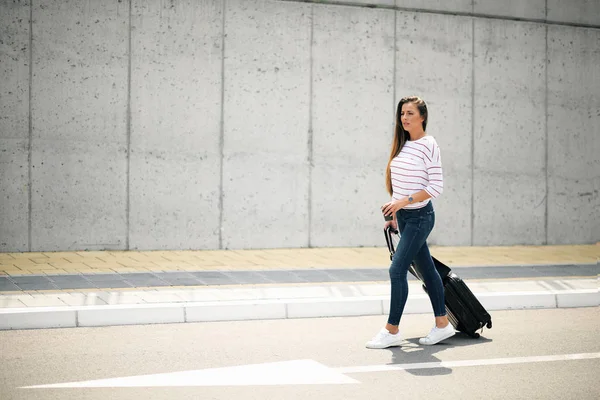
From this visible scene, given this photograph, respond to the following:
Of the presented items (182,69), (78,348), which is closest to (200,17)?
(182,69)

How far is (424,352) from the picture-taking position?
6.34 m

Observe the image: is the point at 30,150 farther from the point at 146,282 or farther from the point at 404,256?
the point at 404,256

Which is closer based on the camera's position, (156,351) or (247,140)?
(156,351)

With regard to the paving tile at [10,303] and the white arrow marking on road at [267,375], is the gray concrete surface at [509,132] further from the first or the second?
the paving tile at [10,303]

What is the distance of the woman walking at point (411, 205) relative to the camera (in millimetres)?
6297

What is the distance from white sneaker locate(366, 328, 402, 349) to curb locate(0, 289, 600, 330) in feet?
4.89

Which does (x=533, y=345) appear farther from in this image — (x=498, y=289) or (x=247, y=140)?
(x=247, y=140)

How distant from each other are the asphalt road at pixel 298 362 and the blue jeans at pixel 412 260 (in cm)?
36

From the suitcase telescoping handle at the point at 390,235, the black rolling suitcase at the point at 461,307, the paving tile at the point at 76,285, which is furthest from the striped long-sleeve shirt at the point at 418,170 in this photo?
the paving tile at the point at 76,285

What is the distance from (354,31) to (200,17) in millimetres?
2317

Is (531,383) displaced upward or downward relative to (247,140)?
downward

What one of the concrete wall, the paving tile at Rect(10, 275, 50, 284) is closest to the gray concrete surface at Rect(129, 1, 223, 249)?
the concrete wall

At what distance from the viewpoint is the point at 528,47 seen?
13711 millimetres

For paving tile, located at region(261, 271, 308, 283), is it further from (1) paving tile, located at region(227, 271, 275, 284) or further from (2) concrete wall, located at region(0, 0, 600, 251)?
(2) concrete wall, located at region(0, 0, 600, 251)
